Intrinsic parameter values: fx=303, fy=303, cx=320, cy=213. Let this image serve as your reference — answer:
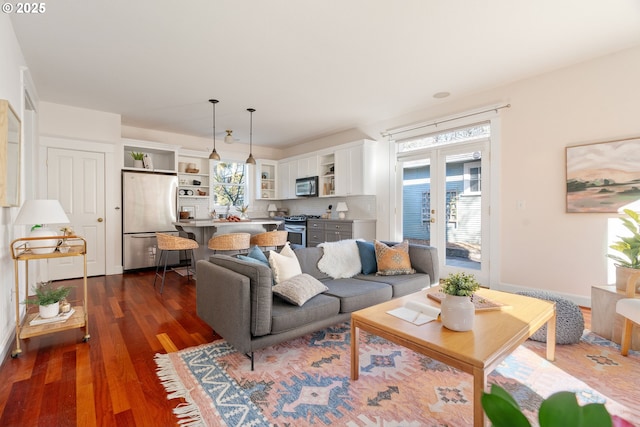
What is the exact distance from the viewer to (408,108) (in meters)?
4.89

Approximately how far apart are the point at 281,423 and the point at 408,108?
4618 mm

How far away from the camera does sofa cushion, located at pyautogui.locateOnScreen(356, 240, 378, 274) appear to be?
3.44 metres

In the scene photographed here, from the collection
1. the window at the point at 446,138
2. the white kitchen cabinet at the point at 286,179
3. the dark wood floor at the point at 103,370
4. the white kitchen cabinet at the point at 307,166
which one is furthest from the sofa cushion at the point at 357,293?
the white kitchen cabinet at the point at 286,179

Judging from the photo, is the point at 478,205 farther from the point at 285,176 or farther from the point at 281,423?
the point at 285,176

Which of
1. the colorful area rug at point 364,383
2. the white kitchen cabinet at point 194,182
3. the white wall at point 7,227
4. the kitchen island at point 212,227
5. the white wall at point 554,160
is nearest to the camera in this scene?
the colorful area rug at point 364,383

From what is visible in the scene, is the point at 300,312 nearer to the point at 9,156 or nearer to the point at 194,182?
the point at 9,156

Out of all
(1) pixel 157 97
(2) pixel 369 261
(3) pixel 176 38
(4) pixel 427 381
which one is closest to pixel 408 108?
(2) pixel 369 261

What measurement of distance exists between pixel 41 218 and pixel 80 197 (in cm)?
301

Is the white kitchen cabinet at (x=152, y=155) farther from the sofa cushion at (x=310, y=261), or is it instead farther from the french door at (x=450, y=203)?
the french door at (x=450, y=203)

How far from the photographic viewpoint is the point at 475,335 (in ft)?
5.61

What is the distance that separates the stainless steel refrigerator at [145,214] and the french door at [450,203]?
14.1 feet

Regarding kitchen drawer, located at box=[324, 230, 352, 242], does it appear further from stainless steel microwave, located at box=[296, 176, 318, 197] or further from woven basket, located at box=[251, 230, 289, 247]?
woven basket, located at box=[251, 230, 289, 247]

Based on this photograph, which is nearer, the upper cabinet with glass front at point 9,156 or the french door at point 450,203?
the upper cabinet with glass front at point 9,156

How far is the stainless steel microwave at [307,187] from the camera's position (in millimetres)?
6542
